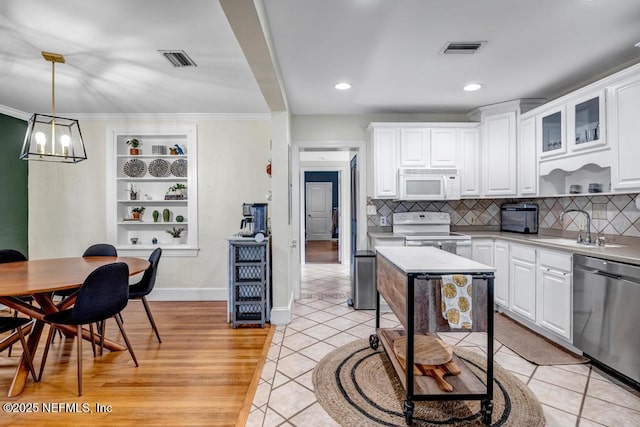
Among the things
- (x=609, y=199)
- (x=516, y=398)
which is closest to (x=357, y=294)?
(x=516, y=398)

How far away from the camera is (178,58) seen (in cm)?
271

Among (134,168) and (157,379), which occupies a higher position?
(134,168)

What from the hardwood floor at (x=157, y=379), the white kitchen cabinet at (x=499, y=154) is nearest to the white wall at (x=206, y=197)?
the hardwood floor at (x=157, y=379)

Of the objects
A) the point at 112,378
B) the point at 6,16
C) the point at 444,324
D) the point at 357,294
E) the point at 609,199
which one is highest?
Result: the point at 6,16

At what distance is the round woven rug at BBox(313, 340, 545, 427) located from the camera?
1.85m

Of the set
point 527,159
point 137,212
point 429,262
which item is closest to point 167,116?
point 137,212

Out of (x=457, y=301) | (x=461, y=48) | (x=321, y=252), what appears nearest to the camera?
(x=457, y=301)

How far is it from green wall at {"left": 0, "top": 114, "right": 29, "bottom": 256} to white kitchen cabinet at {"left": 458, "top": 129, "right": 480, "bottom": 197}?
18.2 feet

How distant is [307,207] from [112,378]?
8.64 meters

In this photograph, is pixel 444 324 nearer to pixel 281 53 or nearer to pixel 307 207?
pixel 281 53

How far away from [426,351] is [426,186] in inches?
87.8

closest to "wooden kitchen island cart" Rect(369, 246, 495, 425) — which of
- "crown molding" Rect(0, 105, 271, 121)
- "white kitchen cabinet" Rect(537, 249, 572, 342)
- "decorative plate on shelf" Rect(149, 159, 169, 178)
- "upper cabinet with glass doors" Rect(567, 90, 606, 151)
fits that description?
"white kitchen cabinet" Rect(537, 249, 572, 342)

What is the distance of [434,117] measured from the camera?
4.34m

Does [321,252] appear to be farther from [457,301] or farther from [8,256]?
[457,301]
